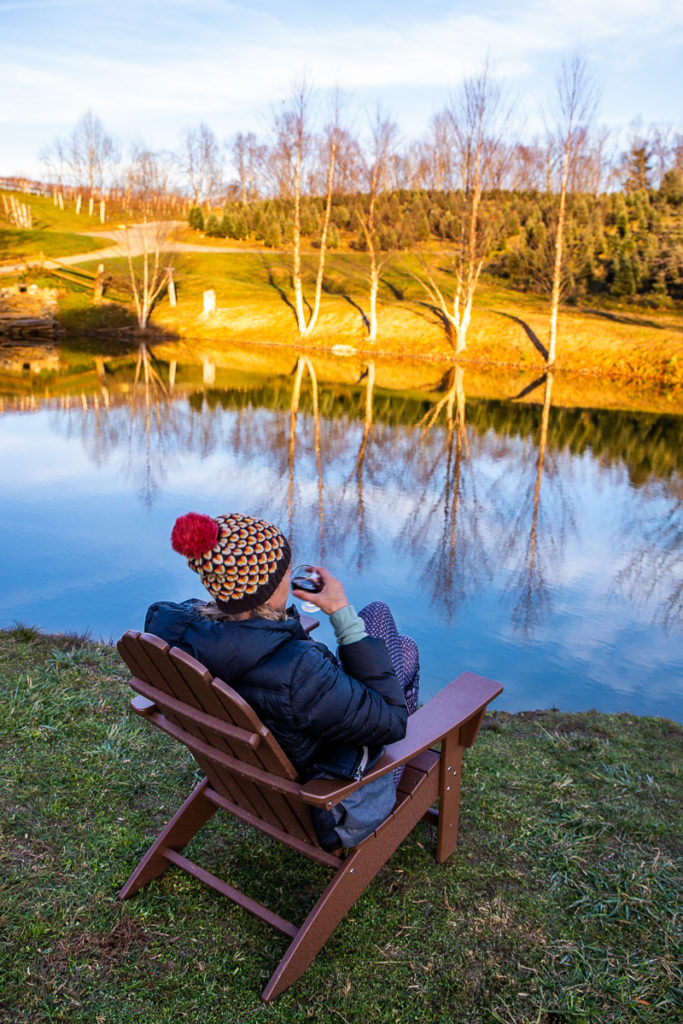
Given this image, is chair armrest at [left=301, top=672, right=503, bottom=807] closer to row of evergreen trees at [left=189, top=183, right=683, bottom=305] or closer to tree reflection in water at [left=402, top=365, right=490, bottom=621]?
tree reflection in water at [left=402, top=365, right=490, bottom=621]

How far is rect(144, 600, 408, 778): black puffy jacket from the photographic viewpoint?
226 cm

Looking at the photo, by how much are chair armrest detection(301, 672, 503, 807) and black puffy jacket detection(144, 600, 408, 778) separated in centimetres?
6

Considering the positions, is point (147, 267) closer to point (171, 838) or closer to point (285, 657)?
point (171, 838)

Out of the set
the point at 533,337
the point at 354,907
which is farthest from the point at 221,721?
the point at 533,337

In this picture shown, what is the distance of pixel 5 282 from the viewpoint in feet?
110

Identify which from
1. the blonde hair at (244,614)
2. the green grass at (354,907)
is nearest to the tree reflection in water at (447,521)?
the green grass at (354,907)

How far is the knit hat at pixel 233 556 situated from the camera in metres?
2.24

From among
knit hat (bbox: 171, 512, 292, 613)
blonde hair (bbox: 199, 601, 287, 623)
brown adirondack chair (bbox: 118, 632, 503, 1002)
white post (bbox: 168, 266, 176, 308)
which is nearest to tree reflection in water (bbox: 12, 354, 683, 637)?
brown adirondack chair (bbox: 118, 632, 503, 1002)


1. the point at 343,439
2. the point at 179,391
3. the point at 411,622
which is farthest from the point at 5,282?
the point at 411,622

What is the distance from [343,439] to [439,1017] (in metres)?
12.0

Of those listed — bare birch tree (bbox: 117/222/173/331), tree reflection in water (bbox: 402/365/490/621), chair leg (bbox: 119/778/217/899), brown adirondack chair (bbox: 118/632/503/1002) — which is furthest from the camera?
bare birch tree (bbox: 117/222/173/331)

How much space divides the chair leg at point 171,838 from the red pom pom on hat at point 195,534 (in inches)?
48.7

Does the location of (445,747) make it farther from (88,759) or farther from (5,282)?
(5,282)

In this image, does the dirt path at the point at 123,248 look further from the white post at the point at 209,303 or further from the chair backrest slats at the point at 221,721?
the chair backrest slats at the point at 221,721
